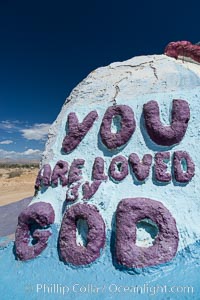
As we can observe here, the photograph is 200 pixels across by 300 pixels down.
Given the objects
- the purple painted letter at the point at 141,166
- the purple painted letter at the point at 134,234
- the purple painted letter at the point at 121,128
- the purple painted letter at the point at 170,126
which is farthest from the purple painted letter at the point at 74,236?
the purple painted letter at the point at 170,126

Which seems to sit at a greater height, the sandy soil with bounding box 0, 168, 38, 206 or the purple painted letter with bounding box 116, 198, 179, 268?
the sandy soil with bounding box 0, 168, 38, 206

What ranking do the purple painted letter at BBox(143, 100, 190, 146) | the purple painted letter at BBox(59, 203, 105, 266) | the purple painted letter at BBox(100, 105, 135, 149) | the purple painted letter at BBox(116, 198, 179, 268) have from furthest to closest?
the purple painted letter at BBox(100, 105, 135, 149), the purple painted letter at BBox(143, 100, 190, 146), the purple painted letter at BBox(59, 203, 105, 266), the purple painted letter at BBox(116, 198, 179, 268)

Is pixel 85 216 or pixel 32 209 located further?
pixel 32 209

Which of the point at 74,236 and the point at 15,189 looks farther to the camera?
the point at 15,189

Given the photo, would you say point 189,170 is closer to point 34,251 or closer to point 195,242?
point 195,242

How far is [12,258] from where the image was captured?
4492 millimetres

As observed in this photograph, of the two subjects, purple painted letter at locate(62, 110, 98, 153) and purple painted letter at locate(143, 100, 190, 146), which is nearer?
purple painted letter at locate(143, 100, 190, 146)

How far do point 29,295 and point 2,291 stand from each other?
0.37 metres

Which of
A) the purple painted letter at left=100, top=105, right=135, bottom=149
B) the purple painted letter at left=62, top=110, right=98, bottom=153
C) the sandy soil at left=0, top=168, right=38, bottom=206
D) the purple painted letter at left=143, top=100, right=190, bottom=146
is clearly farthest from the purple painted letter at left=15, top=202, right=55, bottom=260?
the sandy soil at left=0, top=168, right=38, bottom=206

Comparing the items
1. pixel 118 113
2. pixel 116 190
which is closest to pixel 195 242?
pixel 116 190

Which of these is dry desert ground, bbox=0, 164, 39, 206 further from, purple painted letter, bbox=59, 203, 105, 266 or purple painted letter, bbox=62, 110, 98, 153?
purple painted letter, bbox=59, 203, 105, 266

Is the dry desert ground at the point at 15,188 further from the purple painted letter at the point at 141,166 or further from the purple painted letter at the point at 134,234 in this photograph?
the purple painted letter at the point at 134,234

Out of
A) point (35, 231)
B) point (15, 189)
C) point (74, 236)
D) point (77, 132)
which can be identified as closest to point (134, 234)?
point (74, 236)

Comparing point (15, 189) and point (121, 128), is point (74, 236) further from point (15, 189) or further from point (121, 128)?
point (15, 189)
